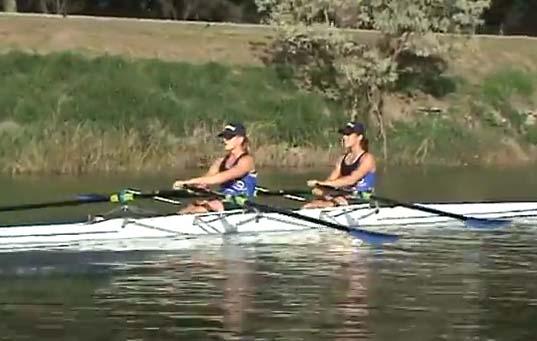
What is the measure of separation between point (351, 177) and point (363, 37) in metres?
19.0

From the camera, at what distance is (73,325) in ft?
39.8

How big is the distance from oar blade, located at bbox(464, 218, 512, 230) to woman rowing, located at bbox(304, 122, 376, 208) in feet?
5.76

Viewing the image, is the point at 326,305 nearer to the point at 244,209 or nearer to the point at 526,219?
the point at 244,209

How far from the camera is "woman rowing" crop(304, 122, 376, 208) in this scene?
1975 centimetres

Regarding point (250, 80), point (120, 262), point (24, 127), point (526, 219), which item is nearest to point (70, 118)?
point (24, 127)

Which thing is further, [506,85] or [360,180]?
[506,85]

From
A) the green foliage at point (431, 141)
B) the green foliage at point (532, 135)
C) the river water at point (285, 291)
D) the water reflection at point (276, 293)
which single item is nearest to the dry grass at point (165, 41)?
the green foliage at point (431, 141)

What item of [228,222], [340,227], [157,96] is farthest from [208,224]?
[157,96]

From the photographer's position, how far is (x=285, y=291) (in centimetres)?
1409

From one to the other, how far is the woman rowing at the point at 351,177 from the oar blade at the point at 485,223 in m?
1.76

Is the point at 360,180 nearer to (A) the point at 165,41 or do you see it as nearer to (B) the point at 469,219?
(B) the point at 469,219

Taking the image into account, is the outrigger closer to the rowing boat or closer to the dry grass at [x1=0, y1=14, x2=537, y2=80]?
the rowing boat

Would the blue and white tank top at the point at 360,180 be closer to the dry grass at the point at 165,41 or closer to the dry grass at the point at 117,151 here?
the dry grass at the point at 117,151

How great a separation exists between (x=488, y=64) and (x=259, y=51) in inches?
295
